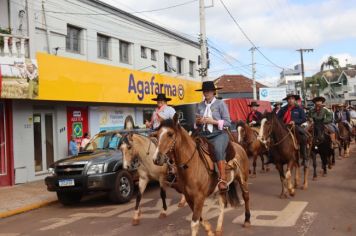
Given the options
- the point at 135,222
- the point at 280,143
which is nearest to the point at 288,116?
the point at 280,143

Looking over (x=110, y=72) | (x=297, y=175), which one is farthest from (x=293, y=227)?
(x=110, y=72)

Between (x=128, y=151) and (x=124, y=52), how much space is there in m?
14.9

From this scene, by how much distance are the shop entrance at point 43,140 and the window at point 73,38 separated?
3.87 metres

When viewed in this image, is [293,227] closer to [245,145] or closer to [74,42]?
[245,145]

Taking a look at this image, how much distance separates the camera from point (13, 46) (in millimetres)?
13742

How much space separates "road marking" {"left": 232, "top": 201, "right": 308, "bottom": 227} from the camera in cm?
772

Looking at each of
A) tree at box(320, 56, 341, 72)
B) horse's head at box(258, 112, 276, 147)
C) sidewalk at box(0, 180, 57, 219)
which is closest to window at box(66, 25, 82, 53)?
sidewalk at box(0, 180, 57, 219)

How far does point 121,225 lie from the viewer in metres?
8.27

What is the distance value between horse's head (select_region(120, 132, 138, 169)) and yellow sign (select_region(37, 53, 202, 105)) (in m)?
6.48

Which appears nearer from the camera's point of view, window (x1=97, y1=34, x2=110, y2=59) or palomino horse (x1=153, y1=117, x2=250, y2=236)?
palomino horse (x1=153, y1=117, x2=250, y2=236)

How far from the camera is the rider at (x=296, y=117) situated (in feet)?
37.7

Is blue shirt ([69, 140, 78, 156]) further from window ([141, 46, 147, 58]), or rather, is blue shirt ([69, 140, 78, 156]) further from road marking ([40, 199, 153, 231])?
window ([141, 46, 147, 58])

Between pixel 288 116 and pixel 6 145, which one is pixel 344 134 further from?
pixel 6 145

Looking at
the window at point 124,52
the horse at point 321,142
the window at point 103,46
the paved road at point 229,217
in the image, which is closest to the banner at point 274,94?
the window at point 124,52
